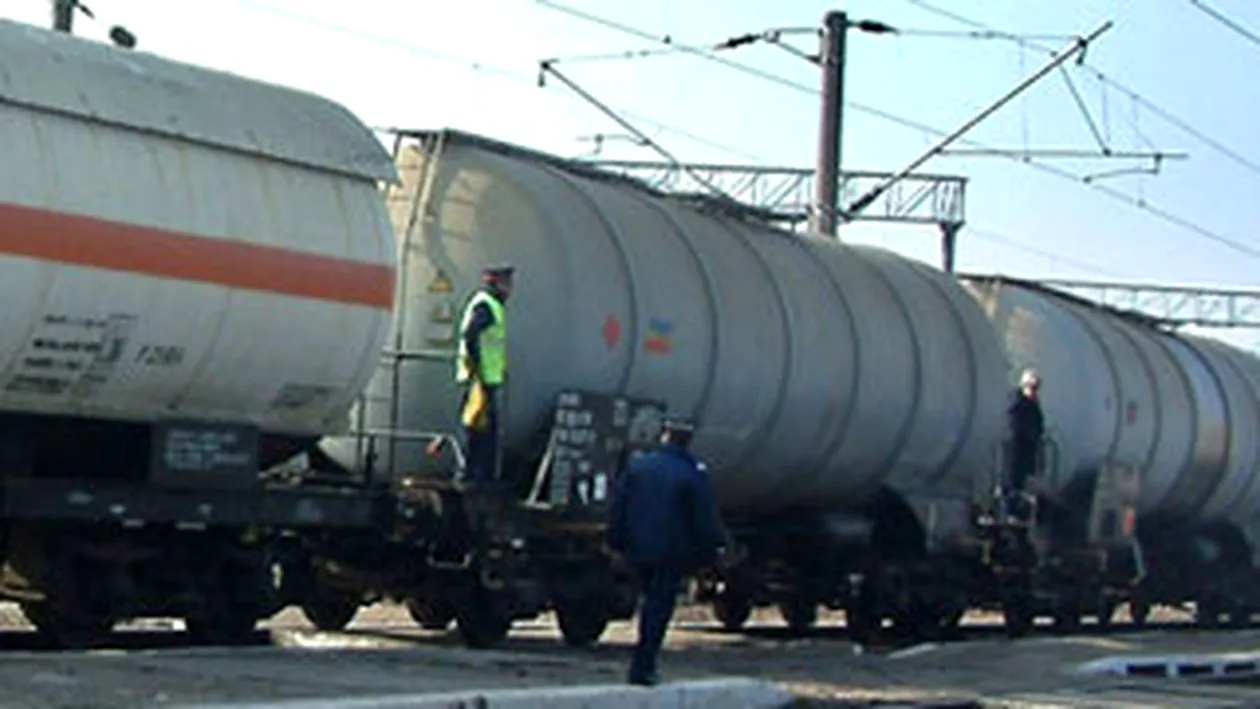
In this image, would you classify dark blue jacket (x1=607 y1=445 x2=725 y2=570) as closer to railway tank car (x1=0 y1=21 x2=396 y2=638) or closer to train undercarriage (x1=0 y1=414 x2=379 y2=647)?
railway tank car (x1=0 y1=21 x2=396 y2=638)

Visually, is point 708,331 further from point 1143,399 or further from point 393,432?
point 1143,399

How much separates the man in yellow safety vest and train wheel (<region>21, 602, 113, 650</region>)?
2845 millimetres

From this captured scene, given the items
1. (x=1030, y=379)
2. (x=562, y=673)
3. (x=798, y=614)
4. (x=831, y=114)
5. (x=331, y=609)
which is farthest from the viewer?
(x=831, y=114)

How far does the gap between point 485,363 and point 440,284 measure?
4.01ft

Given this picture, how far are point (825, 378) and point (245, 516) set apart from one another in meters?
6.51

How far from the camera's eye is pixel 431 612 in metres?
15.6

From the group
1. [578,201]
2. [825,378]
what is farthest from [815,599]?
[578,201]

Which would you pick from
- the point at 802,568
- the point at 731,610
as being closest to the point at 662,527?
the point at 802,568

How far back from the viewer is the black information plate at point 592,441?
14570mm

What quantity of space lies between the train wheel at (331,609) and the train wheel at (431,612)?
46 cm

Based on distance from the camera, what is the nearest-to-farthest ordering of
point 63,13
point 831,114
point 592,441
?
point 592,441, point 63,13, point 831,114

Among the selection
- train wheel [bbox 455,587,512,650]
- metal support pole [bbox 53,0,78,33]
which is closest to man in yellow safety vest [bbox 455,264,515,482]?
train wheel [bbox 455,587,512,650]

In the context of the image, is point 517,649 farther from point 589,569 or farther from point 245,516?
point 245,516

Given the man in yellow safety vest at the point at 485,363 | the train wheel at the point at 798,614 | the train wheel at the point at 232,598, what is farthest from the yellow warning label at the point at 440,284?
the train wheel at the point at 798,614
